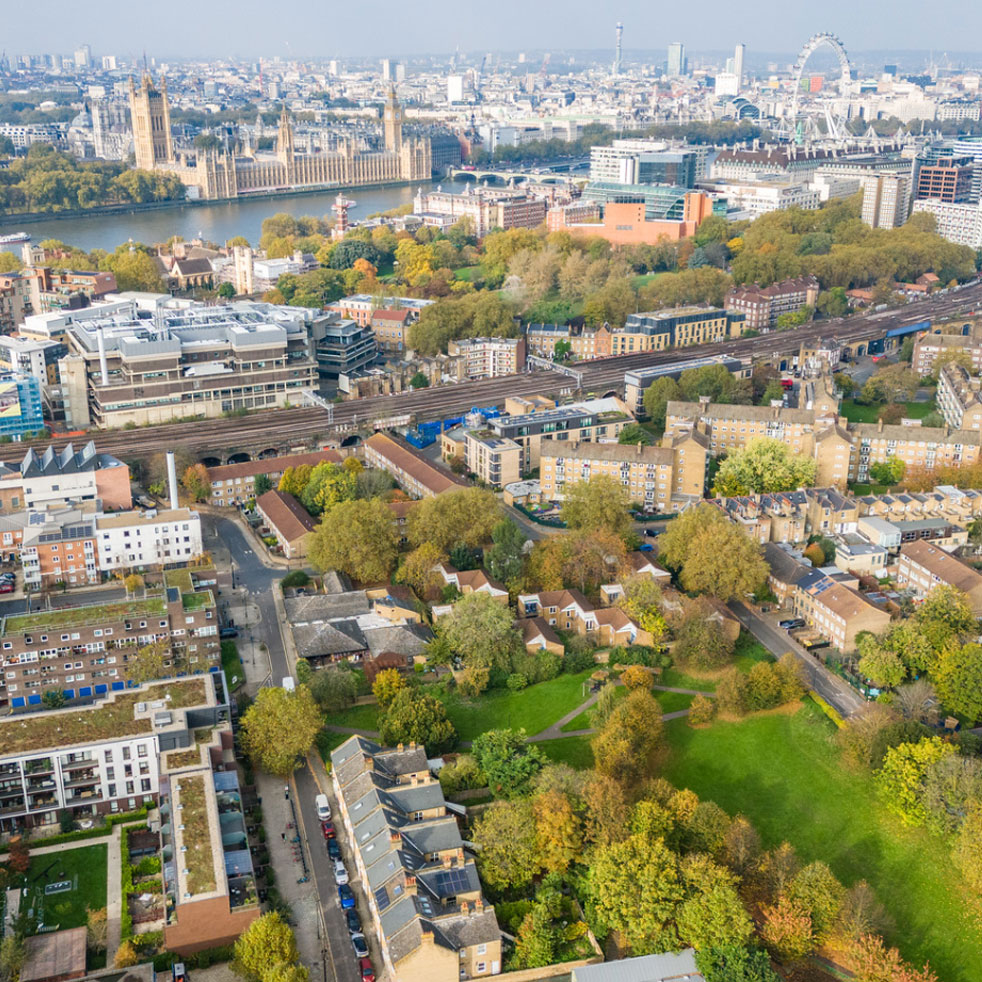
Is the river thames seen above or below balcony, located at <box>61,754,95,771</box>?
above

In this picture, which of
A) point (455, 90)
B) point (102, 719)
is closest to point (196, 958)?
point (102, 719)

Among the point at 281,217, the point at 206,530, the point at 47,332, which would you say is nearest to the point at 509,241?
the point at 281,217

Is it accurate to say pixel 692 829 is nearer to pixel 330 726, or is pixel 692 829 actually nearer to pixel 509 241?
pixel 330 726

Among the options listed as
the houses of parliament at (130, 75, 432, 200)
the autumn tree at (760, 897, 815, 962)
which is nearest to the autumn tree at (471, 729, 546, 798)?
the autumn tree at (760, 897, 815, 962)

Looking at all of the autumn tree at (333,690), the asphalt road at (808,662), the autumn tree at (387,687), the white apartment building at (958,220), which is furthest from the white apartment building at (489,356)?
the white apartment building at (958,220)

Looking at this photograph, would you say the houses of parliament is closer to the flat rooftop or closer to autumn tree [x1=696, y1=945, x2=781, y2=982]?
the flat rooftop

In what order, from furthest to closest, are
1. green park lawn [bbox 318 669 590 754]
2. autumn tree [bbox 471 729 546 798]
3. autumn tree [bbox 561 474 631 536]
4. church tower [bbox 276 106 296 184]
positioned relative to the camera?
church tower [bbox 276 106 296 184] < autumn tree [bbox 561 474 631 536] < green park lawn [bbox 318 669 590 754] < autumn tree [bbox 471 729 546 798]
